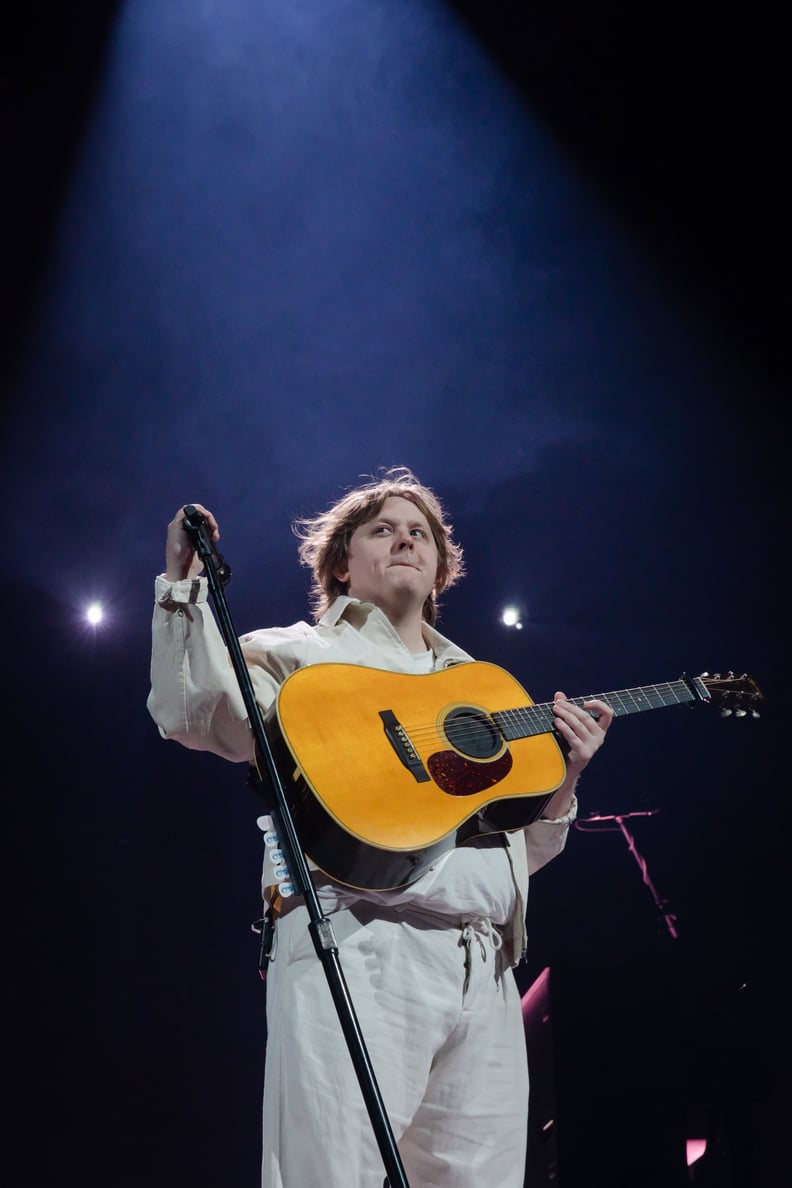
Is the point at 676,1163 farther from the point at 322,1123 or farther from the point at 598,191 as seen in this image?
the point at 598,191

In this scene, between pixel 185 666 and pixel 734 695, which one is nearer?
pixel 185 666

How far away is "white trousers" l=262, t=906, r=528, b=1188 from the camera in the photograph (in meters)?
1.59

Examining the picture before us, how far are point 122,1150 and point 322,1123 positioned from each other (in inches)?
111

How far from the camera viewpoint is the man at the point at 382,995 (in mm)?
1607

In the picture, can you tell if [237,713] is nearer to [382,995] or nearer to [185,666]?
[185,666]

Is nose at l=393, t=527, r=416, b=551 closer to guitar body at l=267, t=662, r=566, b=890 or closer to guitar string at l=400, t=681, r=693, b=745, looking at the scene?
guitar body at l=267, t=662, r=566, b=890

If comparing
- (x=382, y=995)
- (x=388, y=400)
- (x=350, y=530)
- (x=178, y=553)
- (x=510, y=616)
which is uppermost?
(x=388, y=400)

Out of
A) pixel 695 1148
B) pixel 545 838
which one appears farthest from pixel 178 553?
pixel 695 1148

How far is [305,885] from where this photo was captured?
1356 mm

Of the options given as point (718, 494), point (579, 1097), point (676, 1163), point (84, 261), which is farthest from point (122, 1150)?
point (718, 494)

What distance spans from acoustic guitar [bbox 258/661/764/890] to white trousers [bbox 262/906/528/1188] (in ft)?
0.59

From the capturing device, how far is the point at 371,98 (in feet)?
15.9

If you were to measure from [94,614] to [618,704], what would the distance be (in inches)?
117

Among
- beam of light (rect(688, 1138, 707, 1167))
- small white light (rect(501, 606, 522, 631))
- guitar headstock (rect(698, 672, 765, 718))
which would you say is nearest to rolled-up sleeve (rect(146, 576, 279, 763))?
guitar headstock (rect(698, 672, 765, 718))
